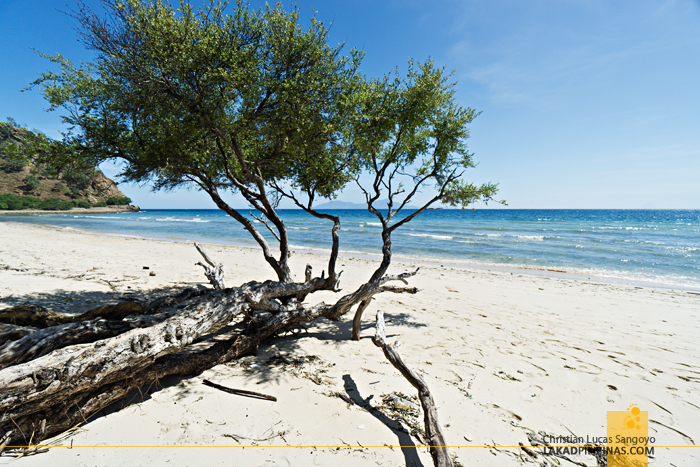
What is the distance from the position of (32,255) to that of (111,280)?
726 centimetres

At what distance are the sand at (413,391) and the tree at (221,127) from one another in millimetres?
515

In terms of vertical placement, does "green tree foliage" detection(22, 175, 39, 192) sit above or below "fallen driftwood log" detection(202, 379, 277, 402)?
above

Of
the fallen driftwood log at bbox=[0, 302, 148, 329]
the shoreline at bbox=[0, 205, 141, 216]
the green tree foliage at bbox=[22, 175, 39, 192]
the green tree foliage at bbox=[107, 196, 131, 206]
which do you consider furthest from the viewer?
the green tree foliage at bbox=[107, 196, 131, 206]

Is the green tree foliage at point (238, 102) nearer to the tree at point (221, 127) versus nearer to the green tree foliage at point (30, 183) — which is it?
the tree at point (221, 127)

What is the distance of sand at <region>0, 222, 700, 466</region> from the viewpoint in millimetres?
2902

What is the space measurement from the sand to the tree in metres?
0.51

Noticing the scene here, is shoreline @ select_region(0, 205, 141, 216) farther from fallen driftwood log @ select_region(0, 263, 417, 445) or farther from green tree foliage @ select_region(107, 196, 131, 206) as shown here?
fallen driftwood log @ select_region(0, 263, 417, 445)

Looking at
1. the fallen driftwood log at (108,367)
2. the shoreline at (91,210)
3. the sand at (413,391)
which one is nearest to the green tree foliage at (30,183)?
the shoreline at (91,210)

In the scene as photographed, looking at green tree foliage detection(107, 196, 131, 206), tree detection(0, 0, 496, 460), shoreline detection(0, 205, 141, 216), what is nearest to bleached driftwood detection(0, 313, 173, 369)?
tree detection(0, 0, 496, 460)

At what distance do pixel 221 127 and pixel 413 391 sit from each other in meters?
4.98

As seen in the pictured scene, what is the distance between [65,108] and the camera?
200 inches

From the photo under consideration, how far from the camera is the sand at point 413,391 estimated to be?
2.90m

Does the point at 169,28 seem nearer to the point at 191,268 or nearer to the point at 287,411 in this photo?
the point at 287,411

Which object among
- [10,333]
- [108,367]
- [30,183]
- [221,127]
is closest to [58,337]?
[10,333]
